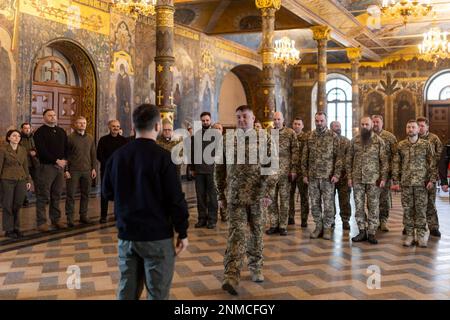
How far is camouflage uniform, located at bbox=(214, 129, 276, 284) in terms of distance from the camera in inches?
183

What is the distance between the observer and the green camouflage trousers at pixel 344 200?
26.4 ft

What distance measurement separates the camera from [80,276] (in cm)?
503

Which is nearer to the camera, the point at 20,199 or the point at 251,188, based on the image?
the point at 251,188

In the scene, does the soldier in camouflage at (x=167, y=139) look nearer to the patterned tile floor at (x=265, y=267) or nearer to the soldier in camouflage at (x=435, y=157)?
the patterned tile floor at (x=265, y=267)

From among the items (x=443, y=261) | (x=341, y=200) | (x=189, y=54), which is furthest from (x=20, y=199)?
(x=189, y=54)

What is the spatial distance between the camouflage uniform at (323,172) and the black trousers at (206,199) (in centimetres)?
169

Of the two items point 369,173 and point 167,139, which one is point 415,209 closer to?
point 369,173

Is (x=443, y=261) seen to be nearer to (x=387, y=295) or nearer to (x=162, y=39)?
(x=387, y=295)

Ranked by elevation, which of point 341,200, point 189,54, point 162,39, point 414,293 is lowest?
point 414,293

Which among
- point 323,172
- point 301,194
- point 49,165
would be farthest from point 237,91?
point 323,172

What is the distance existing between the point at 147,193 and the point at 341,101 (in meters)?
24.3

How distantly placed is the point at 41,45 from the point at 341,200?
7.59 metres

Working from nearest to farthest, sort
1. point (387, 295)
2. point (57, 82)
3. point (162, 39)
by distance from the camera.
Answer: point (387, 295)
point (162, 39)
point (57, 82)

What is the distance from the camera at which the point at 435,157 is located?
22.3ft
